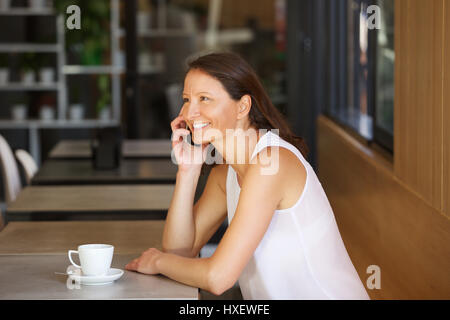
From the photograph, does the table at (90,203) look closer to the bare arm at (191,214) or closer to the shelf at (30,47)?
the bare arm at (191,214)

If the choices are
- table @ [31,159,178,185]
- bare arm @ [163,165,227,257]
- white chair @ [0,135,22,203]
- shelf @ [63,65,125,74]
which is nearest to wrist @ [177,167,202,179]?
bare arm @ [163,165,227,257]

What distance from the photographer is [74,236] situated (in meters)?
2.12

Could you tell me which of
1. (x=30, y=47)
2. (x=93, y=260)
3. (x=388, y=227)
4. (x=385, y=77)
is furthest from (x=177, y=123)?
(x=30, y=47)

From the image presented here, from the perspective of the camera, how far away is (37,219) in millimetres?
2506

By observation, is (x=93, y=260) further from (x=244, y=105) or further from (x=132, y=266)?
(x=244, y=105)

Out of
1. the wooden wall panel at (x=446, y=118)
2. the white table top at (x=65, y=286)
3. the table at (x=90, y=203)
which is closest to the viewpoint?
the white table top at (x=65, y=286)

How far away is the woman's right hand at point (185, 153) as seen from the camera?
1.91 m

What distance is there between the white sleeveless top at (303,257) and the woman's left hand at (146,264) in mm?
238

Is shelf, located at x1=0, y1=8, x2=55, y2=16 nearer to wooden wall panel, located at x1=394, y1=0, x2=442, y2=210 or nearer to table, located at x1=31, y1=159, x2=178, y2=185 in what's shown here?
table, located at x1=31, y1=159, x2=178, y2=185

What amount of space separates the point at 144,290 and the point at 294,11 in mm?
5382

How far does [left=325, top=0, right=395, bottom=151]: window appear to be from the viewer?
143 inches

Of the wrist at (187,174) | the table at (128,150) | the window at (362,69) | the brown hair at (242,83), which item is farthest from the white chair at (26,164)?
the brown hair at (242,83)
